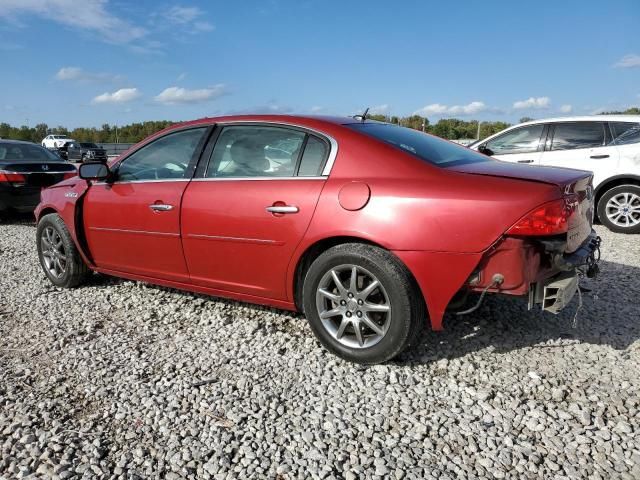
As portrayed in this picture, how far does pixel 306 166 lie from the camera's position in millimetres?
3268

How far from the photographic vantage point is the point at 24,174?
837 cm

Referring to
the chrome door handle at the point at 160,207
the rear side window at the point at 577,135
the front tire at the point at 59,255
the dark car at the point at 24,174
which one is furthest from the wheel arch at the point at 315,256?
the dark car at the point at 24,174

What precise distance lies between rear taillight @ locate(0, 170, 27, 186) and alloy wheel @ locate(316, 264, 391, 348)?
728cm

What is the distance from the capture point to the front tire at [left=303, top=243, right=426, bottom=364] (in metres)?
2.88

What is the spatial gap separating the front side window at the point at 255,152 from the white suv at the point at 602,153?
5722mm

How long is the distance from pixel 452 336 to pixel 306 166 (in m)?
1.55

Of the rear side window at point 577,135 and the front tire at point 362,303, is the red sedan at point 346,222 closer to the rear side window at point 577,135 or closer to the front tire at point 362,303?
the front tire at point 362,303

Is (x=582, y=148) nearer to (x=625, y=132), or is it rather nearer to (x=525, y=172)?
(x=625, y=132)

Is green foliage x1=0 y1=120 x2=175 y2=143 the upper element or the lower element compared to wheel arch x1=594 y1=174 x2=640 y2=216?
upper

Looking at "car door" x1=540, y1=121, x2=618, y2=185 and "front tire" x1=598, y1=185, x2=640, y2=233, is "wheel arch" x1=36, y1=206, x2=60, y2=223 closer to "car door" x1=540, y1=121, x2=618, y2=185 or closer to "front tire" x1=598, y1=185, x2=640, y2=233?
"car door" x1=540, y1=121, x2=618, y2=185

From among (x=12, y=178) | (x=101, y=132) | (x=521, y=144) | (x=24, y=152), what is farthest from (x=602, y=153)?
(x=101, y=132)

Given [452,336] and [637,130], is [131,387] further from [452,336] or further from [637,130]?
[637,130]

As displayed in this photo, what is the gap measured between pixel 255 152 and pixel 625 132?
630cm

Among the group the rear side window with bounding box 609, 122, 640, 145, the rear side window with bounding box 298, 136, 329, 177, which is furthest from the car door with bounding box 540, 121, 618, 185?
the rear side window with bounding box 298, 136, 329, 177
